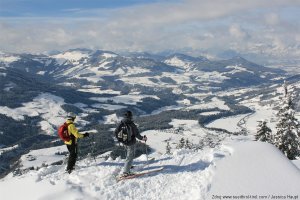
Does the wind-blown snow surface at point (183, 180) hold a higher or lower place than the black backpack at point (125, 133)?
lower

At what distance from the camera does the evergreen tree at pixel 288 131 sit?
55.6 m

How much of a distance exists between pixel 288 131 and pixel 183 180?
36.4m

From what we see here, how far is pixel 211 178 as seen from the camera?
23031 mm

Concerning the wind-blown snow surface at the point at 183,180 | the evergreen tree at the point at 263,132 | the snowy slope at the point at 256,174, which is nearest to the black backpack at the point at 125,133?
the wind-blown snow surface at the point at 183,180

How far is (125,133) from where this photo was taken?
939 inches

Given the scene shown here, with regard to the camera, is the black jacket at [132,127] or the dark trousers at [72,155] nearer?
the black jacket at [132,127]

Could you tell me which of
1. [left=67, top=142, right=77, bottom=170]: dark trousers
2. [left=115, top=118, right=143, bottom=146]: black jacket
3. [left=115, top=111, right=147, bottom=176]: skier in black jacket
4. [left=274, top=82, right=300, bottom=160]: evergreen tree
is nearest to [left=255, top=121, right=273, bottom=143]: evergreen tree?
[left=274, top=82, right=300, bottom=160]: evergreen tree

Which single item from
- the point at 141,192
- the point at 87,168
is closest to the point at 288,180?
the point at 141,192

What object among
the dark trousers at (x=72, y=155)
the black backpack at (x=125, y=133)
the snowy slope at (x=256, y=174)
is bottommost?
the snowy slope at (x=256, y=174)

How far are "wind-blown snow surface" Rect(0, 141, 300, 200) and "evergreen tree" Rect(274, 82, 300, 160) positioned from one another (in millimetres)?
30004

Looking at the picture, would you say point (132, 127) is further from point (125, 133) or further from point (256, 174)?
point (256, 174)

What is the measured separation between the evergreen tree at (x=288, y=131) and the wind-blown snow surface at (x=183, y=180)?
30.0 meters

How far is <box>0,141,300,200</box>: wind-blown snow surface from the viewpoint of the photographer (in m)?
21.5

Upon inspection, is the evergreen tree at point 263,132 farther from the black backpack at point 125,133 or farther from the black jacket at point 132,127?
the black backpack at point 125,133
